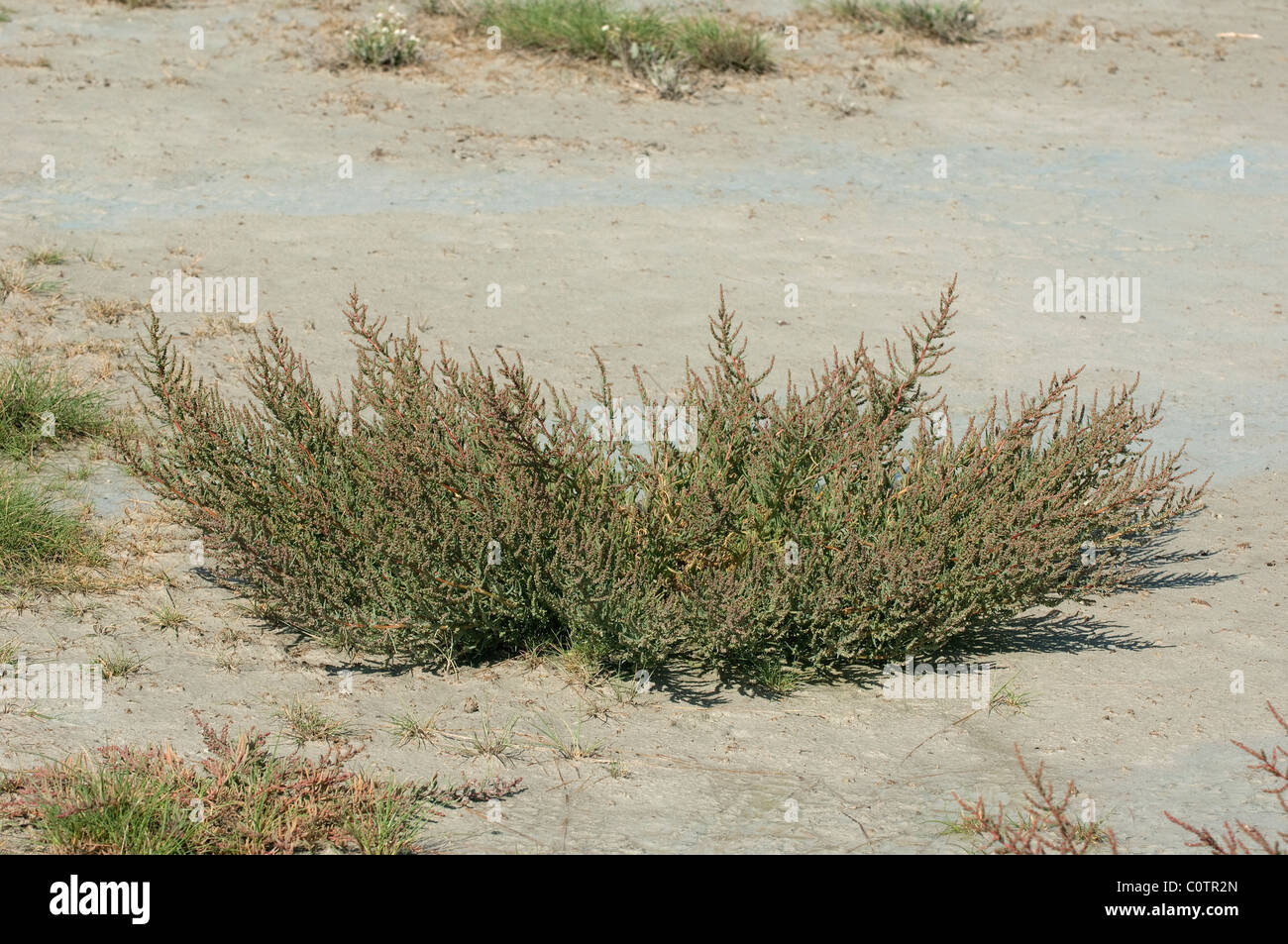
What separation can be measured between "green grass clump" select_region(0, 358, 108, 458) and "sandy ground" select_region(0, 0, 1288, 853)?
6.7 inches

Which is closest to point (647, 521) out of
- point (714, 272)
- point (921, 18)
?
point (714, 272)

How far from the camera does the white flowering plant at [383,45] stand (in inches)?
434

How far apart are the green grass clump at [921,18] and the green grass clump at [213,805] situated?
10864mm

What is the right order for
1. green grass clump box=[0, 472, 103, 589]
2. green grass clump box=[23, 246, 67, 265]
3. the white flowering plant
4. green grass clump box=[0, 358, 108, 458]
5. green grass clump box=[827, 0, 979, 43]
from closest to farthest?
1. green grass clump box=[0, 472, 103, 589]
2. green grass clump box=[0, 358, 108, 458]
3. green grass clump box=[23, 246, 67, 265]
4. the white flowering plant
5. green grass clump box=[827, 0, 979, 43]

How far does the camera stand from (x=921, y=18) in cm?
1270

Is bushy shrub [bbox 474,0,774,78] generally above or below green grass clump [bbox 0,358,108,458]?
above

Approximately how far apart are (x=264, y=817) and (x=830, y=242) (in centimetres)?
622

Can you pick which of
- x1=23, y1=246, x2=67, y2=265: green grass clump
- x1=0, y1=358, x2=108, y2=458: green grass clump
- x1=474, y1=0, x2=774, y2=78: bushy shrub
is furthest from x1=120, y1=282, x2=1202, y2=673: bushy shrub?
x1=474, y1=0, x2=774, y2=78: bushy shrub

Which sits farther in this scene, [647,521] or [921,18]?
[921,18]

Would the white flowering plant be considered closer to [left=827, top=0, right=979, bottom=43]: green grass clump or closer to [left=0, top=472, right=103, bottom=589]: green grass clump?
[left=827, top=0, right=979, bottom=43]: green grass clump

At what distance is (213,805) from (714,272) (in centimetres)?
543

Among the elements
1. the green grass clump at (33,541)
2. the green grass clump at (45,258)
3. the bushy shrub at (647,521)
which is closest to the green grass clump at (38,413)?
the green grass clump at (33,541)

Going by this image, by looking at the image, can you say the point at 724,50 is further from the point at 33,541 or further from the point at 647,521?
the point at 33,541

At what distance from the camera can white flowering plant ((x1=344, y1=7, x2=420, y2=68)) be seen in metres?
11.0
